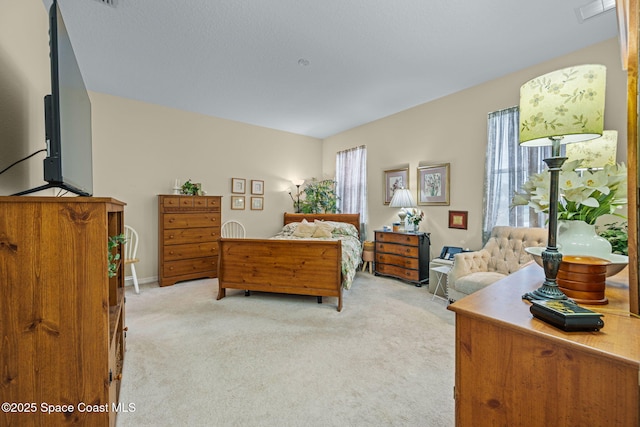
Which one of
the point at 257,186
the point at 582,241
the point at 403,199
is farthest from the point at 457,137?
the point at 257,186

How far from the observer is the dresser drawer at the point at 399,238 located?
389 cm

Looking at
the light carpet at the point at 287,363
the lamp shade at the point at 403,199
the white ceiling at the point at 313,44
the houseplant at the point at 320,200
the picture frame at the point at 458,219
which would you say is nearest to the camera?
the light carpet at the point at 287,363

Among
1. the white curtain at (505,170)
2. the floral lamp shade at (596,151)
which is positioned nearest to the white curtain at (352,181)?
the white curtain at (505,170)

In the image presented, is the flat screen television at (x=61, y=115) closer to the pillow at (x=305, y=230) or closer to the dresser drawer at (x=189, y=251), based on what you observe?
the dresser drawer at (x=189, y=251)

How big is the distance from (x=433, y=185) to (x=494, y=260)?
4.75 feet

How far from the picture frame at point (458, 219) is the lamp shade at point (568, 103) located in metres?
3.05

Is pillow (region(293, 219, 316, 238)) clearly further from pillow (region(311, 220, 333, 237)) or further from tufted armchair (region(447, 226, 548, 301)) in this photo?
tufted armchair (region(447, 226, 548, 301))

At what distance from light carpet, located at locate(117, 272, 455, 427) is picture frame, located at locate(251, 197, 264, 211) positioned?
7.55ft

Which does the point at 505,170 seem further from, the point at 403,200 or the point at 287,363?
the point at 287,363

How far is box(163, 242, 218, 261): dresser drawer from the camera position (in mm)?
3904

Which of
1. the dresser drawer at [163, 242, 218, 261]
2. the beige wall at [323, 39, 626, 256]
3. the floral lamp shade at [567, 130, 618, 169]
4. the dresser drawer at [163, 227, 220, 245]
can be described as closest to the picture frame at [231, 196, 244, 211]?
the dresser drawer at [163, 227, 220, 245]

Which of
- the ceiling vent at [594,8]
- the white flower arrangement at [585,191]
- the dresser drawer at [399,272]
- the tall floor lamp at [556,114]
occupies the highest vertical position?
the ceiling vent at [594,8]

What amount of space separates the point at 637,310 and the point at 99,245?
6.03ft

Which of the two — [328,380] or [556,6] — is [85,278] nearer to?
[328,380]
